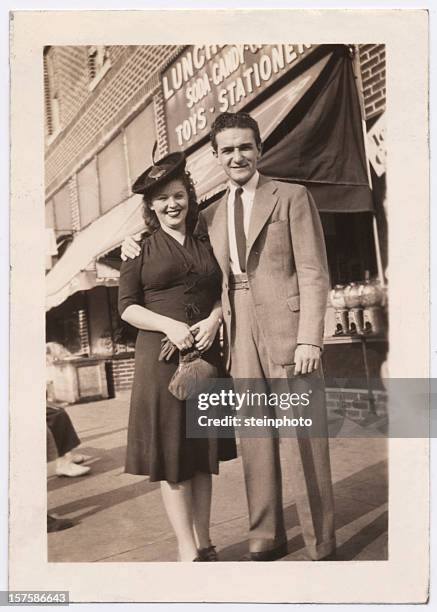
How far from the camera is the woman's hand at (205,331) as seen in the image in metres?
3.57

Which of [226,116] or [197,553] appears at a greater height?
[226,116]

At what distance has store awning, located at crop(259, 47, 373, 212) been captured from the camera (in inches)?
147

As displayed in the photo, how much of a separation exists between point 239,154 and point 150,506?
2.40 metres

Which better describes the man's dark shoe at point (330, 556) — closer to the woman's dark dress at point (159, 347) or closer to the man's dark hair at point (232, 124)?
the woman's dark dress at point (159, 347)

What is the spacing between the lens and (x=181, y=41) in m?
3.76

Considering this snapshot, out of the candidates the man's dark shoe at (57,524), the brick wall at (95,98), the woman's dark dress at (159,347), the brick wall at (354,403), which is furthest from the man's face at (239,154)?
the man's dark shoe at (57,524)

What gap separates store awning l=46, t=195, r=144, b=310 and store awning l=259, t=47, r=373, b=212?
Answer: 106 cm

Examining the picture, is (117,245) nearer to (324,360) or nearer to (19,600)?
(324,360)

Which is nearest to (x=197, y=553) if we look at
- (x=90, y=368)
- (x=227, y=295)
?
(x=90, y=368)

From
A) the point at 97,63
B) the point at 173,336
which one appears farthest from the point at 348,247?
the point at 97,63

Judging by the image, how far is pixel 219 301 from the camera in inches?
142

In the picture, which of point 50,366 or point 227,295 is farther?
point 50,366

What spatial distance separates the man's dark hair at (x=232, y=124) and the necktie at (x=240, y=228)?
365 mm

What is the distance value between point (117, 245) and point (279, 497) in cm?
197
